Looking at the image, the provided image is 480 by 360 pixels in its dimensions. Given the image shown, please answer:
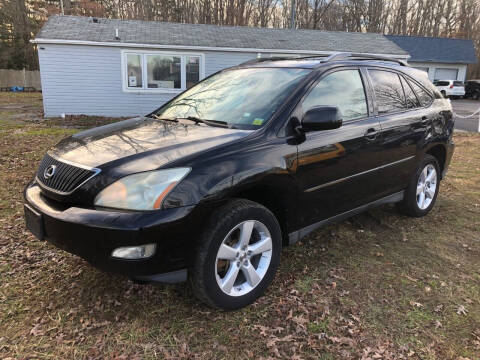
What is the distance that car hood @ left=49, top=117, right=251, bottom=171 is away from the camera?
2.52 meters

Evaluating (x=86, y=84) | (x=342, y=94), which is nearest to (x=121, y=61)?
(x=86, y=84)

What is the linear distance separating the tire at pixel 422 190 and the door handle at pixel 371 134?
1.07 m

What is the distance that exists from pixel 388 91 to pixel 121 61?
11.8 meters

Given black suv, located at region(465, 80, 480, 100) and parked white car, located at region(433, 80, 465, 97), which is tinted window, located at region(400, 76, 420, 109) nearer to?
parked white car, located at region(433, 80, 465, 97)

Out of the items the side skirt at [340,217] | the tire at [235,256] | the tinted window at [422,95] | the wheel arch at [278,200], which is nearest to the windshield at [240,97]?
the wheel arch at [278,200]

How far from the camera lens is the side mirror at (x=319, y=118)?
283cm

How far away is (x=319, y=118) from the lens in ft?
9.27

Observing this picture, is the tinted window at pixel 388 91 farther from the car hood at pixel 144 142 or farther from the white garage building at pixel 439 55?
the white garage building at pixel 439 55

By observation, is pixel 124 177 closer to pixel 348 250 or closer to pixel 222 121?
pixel 222 121

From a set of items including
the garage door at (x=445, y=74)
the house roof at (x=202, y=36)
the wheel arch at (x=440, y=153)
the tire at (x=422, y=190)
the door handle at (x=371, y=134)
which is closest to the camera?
the door handle at (x=371, y=134)

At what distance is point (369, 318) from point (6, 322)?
2.48m

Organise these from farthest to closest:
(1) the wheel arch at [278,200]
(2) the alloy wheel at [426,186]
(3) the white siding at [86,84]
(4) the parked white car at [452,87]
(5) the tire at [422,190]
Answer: (4) the parked white car at [452,87]
(3) the white siding at [86,84]
(2) the alloy wheel at [426,186]
(5) the tire at [422,190]
(1) the wheel arch at [278,200]

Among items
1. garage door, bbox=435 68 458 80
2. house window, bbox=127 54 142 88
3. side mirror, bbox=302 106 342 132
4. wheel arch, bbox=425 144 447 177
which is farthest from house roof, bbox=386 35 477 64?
side mirror, bbox=302 106 342 132

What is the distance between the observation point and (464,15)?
132 feet
